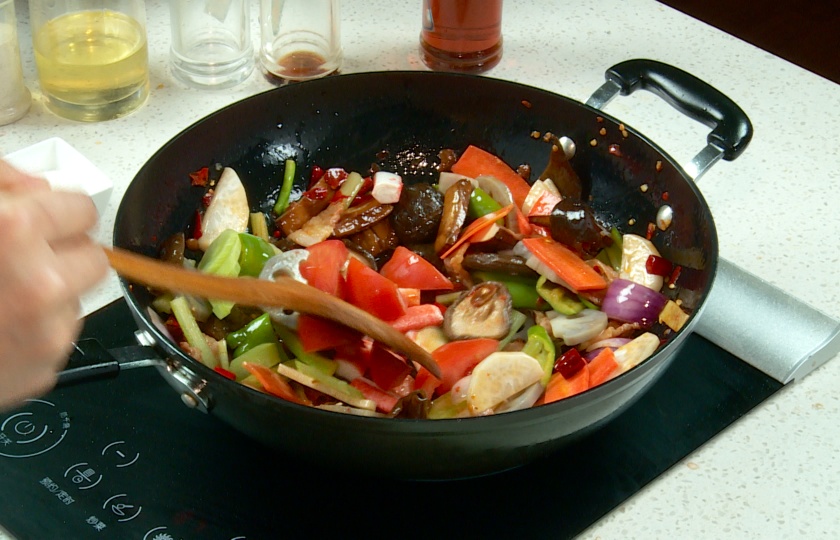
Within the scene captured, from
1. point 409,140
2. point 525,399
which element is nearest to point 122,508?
point 525,399

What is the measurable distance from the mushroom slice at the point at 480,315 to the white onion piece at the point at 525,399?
0.35 feet

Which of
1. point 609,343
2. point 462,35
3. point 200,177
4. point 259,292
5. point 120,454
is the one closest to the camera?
point 259,292

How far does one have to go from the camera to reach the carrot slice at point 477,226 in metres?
1.10

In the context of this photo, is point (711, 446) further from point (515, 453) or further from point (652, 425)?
point (515, 453)

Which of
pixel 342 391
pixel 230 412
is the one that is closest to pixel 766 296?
pixel 342 391

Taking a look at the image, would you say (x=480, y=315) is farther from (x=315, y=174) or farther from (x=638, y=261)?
(x=315, y=174)

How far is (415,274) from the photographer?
1.06m

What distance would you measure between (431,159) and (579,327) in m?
0.36

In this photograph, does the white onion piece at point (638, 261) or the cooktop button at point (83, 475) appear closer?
the cooktop button at point (83, 475)

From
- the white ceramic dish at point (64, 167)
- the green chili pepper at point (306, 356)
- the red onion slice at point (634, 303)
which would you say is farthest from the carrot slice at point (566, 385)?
the white ceramic dish at point (64, 167)

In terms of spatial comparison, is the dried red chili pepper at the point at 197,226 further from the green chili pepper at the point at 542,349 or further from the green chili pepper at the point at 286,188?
the green chili pepper at the point at 542,349

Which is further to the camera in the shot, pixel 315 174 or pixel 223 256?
pixel 315 174

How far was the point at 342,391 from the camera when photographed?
0.89 m

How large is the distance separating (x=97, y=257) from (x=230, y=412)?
233mm
